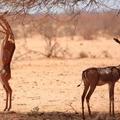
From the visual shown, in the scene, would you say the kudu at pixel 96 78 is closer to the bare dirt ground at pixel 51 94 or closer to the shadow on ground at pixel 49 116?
the shadow on ground at pixel 49 116

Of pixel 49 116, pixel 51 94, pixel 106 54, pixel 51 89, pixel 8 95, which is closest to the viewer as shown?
pixel 49 116

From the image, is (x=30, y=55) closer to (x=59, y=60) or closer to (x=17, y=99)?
(x=59, y=60)

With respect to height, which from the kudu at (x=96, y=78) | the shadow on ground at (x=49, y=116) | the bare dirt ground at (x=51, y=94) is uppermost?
the kudu at (x=96, y=78)

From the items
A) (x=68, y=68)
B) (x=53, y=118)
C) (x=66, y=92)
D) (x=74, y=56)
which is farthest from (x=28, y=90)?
(x=74, y=56)

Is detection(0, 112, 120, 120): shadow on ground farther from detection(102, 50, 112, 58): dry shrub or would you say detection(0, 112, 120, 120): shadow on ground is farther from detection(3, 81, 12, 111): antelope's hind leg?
detection(102, 50, 112, 58): dry shrub

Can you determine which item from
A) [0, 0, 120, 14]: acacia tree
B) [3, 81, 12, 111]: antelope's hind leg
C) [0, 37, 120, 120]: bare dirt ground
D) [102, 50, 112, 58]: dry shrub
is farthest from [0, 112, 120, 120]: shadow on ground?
[102, 50, 112, 58]: dry shrub

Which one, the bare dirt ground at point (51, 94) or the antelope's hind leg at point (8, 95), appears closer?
the bare dirt ground at point (51, 94)

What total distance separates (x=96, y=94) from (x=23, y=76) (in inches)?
177

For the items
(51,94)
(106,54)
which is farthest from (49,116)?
(106,54)

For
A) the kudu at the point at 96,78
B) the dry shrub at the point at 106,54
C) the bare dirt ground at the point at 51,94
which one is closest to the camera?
the kudu at the point at 96,78

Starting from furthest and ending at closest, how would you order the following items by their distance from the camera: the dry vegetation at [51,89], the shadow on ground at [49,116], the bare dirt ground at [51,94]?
1. the dry vegetation at [51,89]
2. the bare dirt ground at [51,94]
3. the shadow on ground at [49,116]

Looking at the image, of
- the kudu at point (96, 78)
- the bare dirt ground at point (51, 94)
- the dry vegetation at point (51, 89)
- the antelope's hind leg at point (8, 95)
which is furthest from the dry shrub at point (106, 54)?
the kudu at point (96, 78)

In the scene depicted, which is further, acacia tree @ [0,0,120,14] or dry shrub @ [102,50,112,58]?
dry shrub @ [102,50,112,58]

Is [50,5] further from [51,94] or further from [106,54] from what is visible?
[106,54]
